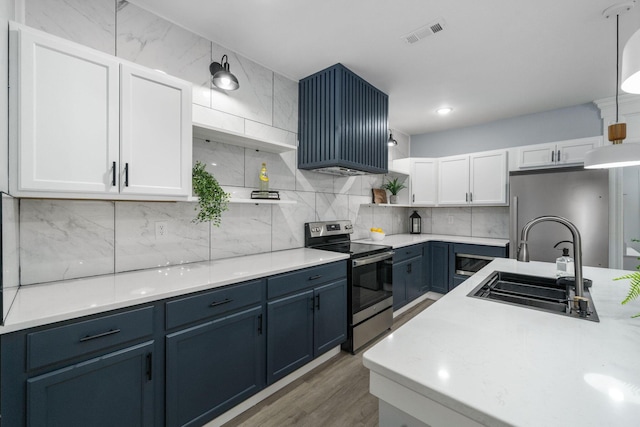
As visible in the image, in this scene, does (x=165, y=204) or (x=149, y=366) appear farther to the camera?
(x=165, y=204)

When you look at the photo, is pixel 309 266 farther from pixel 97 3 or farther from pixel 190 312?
pixel 97 3

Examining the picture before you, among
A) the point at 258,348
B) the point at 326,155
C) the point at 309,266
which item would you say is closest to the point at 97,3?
the point at 326,155

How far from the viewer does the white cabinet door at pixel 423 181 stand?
436cm

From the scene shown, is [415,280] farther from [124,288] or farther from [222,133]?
[124,288]

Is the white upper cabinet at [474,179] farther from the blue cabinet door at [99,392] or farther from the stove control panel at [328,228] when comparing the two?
the blue cabinet door at [99,392]

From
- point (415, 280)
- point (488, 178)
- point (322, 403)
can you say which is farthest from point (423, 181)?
point (322, 403)

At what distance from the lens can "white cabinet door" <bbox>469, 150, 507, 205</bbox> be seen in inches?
148

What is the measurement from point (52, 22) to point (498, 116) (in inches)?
186

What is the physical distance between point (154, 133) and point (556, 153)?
427 cm

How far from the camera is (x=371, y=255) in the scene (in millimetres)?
2832

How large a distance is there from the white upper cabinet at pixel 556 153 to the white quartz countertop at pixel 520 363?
288 cm

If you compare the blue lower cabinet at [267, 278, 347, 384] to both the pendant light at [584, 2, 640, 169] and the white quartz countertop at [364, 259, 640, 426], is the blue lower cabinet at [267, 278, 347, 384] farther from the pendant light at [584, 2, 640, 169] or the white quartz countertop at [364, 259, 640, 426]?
the pendant light at [584, 2, 640, 169]

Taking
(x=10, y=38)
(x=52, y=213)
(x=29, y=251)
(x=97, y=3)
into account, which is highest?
(x=97, y=3)

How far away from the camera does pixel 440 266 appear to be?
4051mm
